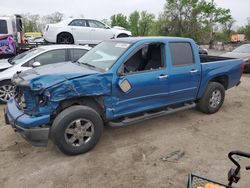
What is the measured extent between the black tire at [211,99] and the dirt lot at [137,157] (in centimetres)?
42

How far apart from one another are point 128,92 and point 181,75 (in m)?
1.30

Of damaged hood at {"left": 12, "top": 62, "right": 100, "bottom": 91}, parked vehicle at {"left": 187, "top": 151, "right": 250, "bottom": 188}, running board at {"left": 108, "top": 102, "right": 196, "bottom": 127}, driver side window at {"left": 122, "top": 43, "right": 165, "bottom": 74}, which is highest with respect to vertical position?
driver side window at {"left": 122, "top": 43, "right": 165, "bottom": 74}

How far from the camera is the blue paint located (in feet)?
12.7

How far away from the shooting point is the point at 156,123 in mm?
5582

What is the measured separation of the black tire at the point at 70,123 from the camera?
3.91 m

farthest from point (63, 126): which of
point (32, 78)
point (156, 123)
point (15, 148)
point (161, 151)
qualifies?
point (156, 123)

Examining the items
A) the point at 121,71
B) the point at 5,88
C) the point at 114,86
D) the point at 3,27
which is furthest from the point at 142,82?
the point at 3,27

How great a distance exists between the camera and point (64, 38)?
36.3 ft

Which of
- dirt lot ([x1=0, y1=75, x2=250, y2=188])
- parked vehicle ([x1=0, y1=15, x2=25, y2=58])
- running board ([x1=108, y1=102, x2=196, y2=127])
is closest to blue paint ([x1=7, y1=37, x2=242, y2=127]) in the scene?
running board ([x1=108, y1=102, x2=196, y2=127])

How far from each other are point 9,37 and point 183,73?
942cm

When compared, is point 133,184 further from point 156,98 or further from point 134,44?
point 134,44

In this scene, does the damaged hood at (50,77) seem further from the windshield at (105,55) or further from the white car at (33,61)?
the white car at (33,61)

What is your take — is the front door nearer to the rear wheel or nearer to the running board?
the running board

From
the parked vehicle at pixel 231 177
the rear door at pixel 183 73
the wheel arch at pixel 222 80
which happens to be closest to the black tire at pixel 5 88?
the rear door at pixel 183 73
